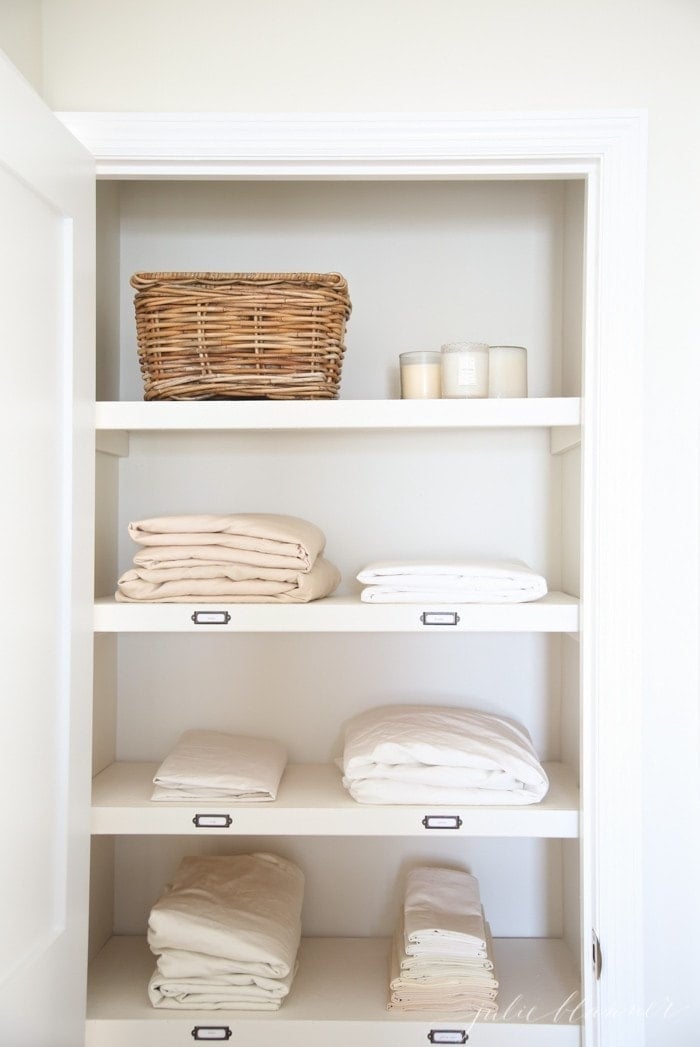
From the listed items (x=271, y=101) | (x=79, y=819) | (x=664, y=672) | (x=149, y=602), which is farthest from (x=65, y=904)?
(x=271, y=101)

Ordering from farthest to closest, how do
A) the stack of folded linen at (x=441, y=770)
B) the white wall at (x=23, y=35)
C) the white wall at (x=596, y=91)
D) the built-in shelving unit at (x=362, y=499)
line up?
the built-in shelving unit at (x=362, y=499) → the stack of folded linen at (x=441, y=770) → the white wall at (x=596, y=91) → the white wall at (x=23, y=35)

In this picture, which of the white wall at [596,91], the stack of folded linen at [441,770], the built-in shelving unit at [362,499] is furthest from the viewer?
the built-in shelving unit at [362,499]

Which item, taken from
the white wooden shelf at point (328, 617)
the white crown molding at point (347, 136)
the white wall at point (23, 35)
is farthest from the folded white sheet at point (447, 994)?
the white wall at point (23, 35)

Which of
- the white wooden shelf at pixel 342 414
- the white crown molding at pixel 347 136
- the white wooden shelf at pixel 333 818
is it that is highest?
the white crown molding at pixel 347 136

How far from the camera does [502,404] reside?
1674 millimetres

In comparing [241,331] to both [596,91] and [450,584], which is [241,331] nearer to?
[450,584]

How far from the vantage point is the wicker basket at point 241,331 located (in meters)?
1.69

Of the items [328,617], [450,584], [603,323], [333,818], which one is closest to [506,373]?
[603,323]

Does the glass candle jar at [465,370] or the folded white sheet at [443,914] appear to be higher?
the glass candle jar at [465,370]

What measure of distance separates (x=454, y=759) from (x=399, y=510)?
0.58m

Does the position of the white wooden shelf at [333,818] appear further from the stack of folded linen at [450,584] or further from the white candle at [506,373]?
the white candle at [506,373]

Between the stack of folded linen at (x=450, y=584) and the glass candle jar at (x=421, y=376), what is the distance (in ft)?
1.00

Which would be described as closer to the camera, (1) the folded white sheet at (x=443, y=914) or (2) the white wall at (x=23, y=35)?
(2) the white wall at (x=23, y=35)

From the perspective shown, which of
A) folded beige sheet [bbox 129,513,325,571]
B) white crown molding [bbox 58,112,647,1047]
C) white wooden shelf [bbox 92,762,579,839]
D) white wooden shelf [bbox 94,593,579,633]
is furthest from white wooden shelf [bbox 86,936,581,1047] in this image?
→ folded beige sheet [bbox 129,513,325,571]
